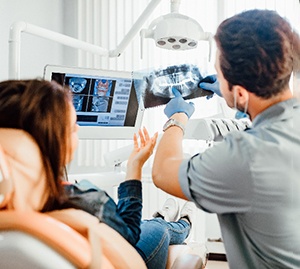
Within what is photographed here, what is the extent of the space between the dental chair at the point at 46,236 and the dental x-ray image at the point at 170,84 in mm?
285

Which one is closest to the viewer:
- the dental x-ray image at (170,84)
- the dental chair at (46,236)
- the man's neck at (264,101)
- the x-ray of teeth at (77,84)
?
the dental chair at (46,236)

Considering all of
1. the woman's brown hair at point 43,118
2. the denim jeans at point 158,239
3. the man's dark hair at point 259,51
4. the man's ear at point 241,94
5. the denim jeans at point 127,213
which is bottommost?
the denim jeans at point 158,239

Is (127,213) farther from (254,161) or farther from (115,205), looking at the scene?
(254,161)

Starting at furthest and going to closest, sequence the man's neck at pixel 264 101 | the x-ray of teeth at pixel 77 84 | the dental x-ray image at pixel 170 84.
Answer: the x-ray of teeth at pixel 77 84 → the dental x-ray image at pixel 170 84 → the man's neck at pixel 264 101

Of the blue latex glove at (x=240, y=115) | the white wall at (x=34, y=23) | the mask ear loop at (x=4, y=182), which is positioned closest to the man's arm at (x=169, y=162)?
the blue latex glove at (x=240, y=115)

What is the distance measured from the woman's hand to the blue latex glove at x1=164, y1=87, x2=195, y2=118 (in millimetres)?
51

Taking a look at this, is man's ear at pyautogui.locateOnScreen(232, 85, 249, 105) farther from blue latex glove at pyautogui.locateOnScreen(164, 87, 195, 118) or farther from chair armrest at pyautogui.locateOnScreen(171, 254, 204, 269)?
chair armrest at pyautogui.locateOnScreen(171, 254, 204, 269)

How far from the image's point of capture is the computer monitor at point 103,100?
36.7 inches

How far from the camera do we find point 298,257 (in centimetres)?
75

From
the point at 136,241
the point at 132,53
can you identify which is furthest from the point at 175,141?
the point at 132,53

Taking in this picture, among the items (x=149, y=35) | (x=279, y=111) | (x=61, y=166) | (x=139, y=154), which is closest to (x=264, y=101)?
(x=279, y=111)

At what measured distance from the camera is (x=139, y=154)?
823mm

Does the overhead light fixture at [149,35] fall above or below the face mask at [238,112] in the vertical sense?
above

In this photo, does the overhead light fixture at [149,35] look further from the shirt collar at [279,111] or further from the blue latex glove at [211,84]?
the shirt collar at [279,111]
